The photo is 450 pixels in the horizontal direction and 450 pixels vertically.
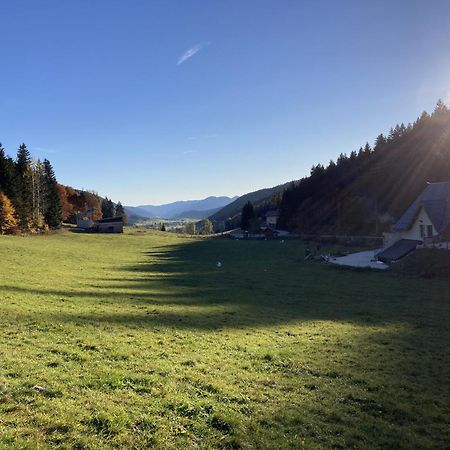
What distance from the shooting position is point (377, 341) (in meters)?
17.8

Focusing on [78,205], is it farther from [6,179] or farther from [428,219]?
[428,219]

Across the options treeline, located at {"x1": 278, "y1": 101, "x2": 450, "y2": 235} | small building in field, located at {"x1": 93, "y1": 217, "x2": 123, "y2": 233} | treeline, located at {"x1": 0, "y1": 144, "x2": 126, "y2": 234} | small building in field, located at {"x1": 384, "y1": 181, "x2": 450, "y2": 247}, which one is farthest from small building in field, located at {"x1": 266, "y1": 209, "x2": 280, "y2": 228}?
small building in field, located at {"x1": 384, "y1": 181, "x2": 450, "y2": 247}

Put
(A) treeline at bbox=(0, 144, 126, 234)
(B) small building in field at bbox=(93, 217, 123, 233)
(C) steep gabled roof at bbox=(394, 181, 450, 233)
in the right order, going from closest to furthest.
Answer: (C) steep gabled roof at bbox=(394, 181, 450, 233) → (A) treeline at bbox=(0, 144, 126, 234) → (B) small building in field at bbox=(93, 217, 123, 233)

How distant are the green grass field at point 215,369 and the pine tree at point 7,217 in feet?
149

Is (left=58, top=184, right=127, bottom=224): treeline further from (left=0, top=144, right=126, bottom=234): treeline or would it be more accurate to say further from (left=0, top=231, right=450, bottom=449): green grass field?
(left=0, top=231, right=450, bottom=449): green grass field

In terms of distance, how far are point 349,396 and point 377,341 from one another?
7.82m

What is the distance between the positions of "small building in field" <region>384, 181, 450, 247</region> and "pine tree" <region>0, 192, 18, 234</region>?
7047 cm

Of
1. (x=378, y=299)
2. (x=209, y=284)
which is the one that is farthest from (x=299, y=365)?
(x=209, y=284)

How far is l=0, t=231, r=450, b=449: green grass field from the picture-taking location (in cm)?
818

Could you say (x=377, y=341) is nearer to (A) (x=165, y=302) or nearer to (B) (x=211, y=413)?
(B) (x=211, y=413)

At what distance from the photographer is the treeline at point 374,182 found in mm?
103062

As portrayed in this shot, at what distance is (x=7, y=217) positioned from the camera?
68.6 meters

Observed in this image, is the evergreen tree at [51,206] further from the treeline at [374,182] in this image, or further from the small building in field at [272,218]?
the small building in field at [272,218]

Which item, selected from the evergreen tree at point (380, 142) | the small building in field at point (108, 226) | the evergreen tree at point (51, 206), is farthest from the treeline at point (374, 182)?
the evergreen tree at point (51, 206)
